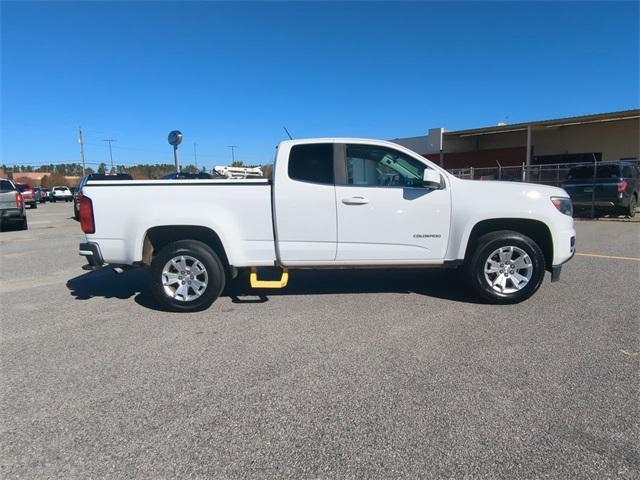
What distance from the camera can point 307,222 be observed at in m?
5.26

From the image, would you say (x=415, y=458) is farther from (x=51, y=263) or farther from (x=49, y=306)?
(x=51, y=263)

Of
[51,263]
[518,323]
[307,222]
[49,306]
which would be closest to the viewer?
[518,323]

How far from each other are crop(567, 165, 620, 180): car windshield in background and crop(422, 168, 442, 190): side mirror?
42.0 feet

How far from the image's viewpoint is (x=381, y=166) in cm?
547

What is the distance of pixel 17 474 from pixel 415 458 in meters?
2.23

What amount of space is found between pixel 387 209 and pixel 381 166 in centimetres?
58

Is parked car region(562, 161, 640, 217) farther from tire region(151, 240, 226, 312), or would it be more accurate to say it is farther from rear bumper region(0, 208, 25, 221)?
rear bumper region(0, 208, 25, 221)

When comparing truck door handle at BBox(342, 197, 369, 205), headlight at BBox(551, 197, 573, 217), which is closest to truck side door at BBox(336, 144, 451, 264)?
truck door handle at BBox(342, 197, 369, 205)

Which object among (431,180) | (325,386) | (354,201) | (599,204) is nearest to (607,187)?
(599,204)

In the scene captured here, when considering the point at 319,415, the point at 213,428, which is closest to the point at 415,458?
the point at 319,415

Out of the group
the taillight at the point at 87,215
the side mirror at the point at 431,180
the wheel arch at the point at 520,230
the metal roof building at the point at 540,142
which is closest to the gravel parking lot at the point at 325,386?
the wheel arch at the point at 520,230

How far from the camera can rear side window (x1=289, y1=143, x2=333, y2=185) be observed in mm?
5320

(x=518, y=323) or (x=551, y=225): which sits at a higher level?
(x=551, y=225)

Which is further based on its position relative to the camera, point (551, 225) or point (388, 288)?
point (388, 288)
